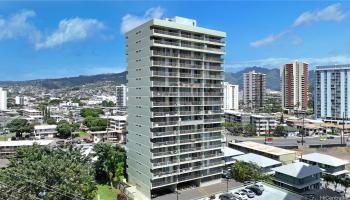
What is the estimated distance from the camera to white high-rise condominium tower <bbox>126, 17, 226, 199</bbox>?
45.9m

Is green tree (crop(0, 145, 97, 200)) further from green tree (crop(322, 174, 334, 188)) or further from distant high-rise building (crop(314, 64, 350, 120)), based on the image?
distant high-rise building (crop(314, 64, 350, 120))

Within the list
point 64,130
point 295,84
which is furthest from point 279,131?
point 64,130

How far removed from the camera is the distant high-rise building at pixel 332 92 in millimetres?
135750

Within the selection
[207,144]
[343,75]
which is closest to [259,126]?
[343,75]

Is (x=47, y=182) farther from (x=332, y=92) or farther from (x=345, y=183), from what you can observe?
(x=332, y=92)

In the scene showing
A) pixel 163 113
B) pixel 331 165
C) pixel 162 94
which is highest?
pixel 162 94

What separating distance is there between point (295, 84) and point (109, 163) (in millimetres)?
164666

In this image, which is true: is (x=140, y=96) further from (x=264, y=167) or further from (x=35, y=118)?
(x=35, y=118)

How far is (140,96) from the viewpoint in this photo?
48469mm

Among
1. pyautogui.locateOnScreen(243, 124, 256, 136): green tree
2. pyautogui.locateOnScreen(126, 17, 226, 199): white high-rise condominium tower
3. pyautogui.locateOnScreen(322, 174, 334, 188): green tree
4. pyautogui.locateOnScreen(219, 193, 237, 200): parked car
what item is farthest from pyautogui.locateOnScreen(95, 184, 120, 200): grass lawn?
pyautogui.locateOnScreen(243, 124, 256, 136): green tree

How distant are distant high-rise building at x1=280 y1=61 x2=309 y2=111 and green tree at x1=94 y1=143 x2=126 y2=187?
529 ft

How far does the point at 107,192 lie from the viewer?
5019 centimetres

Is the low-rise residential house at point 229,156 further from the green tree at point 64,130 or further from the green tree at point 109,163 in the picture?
the green tree at point 64,130

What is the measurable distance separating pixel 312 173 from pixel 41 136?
8730cm
